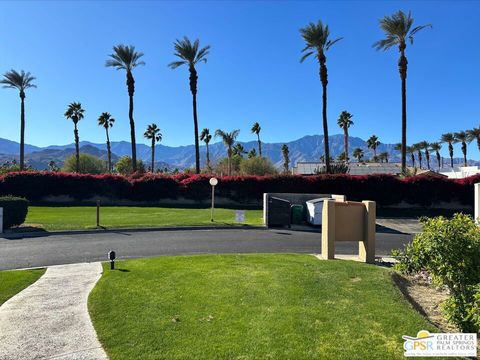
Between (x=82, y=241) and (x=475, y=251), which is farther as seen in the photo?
(x=82, y=241)

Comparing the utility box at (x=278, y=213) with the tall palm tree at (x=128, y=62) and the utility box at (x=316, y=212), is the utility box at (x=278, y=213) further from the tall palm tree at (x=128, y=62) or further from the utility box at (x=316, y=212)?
the tall palm tree at (x=128, y=62)

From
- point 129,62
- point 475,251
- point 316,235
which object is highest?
point 129,62

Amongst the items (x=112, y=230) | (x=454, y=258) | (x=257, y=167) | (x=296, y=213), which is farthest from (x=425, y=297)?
(x=257, y=167)

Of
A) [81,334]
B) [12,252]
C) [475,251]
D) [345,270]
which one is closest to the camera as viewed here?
[81,334]

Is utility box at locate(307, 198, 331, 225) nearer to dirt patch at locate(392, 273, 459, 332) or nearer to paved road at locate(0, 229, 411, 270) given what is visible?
paved road at locate(0, 229, 411, 270)

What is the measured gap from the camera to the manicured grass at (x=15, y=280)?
26.2ft

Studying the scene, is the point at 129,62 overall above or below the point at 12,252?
above

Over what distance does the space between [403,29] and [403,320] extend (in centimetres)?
3663

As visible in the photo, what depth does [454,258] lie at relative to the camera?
6371 mm

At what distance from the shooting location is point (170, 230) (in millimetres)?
19406

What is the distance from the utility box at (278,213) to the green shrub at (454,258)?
14.6 metres

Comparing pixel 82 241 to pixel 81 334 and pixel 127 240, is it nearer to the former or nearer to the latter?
pixel 127 240

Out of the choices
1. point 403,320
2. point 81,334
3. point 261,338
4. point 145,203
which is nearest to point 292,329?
point 261,338

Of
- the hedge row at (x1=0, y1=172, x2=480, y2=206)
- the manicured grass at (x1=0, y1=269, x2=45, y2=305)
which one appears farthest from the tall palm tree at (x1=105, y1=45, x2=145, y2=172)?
the manicured grass at (x1=0, y1=269, x2=45, y2=305)
